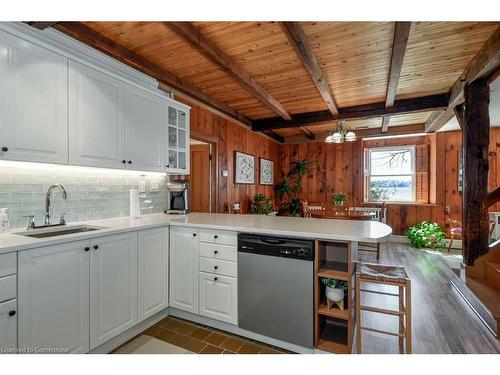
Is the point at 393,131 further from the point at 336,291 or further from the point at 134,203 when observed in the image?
the point at 134,203

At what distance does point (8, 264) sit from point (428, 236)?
6055 mm

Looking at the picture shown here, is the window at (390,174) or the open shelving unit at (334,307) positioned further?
the window at (390,174)

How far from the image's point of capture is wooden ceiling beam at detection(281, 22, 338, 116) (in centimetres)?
196

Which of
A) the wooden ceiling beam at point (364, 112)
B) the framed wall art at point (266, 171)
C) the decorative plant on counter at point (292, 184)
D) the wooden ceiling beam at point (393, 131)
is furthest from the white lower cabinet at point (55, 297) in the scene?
the wooden ceiling beam at point (393, 131)

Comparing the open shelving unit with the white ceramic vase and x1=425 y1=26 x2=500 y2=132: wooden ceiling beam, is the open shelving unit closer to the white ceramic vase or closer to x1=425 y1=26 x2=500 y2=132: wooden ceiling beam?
the white ceramic vase

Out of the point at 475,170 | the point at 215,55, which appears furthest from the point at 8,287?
the point at 475,170

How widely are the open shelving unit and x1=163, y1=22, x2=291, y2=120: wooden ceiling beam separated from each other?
6.11 feet

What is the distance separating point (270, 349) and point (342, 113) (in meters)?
3.77

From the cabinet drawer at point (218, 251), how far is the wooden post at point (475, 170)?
303cm

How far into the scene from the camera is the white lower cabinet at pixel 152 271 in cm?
206

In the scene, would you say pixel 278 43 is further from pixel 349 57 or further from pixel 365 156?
pixel 365 156

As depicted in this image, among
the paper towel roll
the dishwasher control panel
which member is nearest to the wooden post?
the dishwasher control panel

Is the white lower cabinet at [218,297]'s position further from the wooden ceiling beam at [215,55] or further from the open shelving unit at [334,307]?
the wooden ceiling beam at [215,55]
